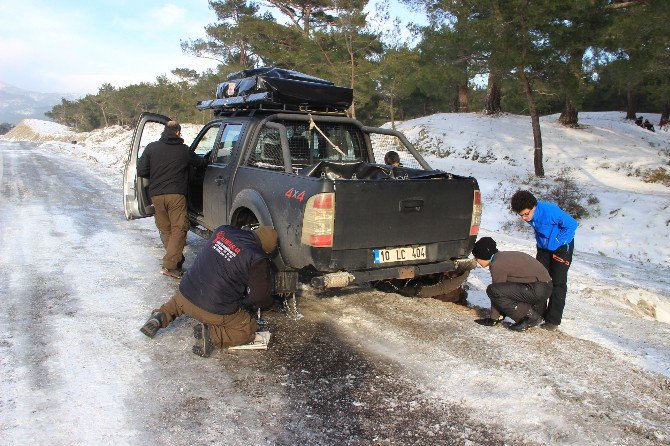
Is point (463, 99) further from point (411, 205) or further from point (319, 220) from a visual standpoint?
point (319, 220)

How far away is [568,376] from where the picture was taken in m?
3.61

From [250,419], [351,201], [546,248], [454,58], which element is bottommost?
[250,419]

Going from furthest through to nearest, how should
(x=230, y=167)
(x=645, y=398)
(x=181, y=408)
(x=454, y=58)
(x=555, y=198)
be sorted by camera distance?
(x=454, y=58) < (x=555, y=198) < (x=230, y=167) < (x=645, y=398) < (x=181, y=408)

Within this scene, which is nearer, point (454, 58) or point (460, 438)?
point (460, 438)

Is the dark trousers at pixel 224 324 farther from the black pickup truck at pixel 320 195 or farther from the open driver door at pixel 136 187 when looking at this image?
the open driver door at pixel 136 187

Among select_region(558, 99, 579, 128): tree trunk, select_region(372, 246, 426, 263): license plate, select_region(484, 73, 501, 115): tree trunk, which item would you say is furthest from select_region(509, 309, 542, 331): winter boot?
select_region(484, 73, 501, 115): tree trunk

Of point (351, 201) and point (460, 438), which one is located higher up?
point (351, 201)

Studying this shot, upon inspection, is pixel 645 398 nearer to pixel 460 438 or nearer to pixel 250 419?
pixel 460 438

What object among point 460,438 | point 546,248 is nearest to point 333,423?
point 460,438

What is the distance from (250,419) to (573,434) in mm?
1963

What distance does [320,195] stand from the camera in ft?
12.7

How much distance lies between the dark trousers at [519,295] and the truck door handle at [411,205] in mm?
1005

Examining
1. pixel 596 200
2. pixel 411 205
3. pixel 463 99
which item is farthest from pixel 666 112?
pixel 411 205

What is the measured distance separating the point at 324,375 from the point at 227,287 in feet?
3.23
